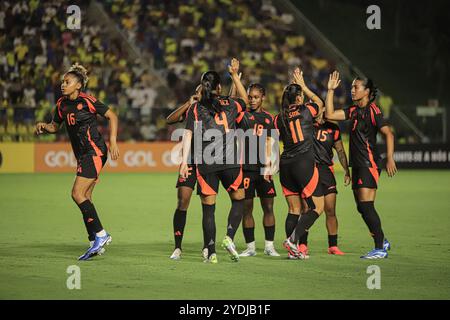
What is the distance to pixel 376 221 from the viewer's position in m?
11.4

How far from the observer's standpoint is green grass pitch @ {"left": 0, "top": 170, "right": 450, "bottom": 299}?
898 centimetres

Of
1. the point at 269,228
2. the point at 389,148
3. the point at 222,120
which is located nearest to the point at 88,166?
the point at 222,120

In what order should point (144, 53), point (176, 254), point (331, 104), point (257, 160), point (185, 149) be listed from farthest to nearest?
point (144, 53) < point (257, 160) < point (176, 254) < point (331, 104) < point (185, 149)

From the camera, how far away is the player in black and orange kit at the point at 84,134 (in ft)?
37.9

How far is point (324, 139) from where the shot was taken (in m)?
11.8

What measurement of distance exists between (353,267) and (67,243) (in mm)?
4352

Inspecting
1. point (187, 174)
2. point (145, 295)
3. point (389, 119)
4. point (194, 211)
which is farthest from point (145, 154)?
point (145, 295)

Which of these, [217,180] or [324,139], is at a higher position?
[324,139]

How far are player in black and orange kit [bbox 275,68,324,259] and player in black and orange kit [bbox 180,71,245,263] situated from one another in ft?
2.31

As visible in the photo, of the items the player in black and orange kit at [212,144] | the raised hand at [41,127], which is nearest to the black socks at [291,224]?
the player in black and orange kit at [212,144]

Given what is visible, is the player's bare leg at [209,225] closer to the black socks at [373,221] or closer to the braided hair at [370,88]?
the black socks at [373,221]

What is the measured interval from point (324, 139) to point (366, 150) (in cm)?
64

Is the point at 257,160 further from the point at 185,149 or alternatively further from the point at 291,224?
the point at 185,149

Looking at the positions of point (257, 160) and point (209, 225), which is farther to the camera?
point (257, 160)
